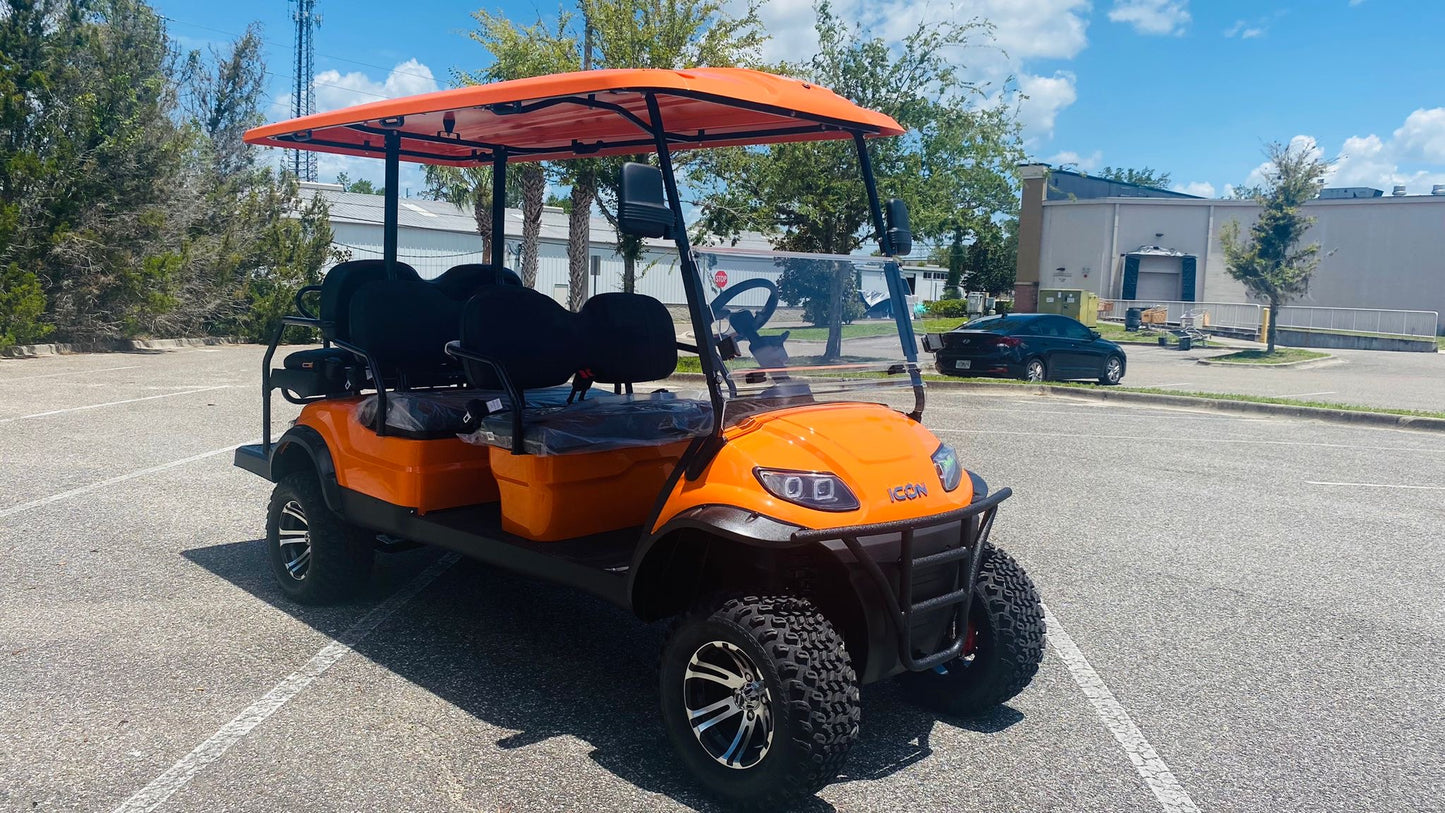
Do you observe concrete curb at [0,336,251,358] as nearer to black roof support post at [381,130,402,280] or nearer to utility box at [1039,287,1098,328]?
black roof support post at [381,130,402,280]

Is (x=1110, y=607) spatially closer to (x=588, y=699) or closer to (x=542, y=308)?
(x=588, y=699)

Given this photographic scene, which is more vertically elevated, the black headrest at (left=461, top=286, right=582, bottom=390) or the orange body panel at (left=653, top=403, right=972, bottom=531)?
the black headrest at (left=461, top=286, right=582, bottom=390)

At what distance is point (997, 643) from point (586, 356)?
2.32 metres

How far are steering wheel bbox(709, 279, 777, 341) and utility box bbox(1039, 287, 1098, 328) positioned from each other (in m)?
33.9

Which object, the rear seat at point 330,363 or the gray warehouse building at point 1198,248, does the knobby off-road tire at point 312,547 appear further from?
the gray warehouse building at point 1198,248

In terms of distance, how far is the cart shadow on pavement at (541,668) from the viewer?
3.90 metres

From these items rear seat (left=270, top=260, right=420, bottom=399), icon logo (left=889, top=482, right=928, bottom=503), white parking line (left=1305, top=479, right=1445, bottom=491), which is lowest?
white parking line (left=1305, top=479, right=1445, bottom=491)

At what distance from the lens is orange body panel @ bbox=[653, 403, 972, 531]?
354 centimetres

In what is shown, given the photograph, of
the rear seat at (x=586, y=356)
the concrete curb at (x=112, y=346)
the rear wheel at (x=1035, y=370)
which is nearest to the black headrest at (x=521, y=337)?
the rear seat at (x=586, y=356)

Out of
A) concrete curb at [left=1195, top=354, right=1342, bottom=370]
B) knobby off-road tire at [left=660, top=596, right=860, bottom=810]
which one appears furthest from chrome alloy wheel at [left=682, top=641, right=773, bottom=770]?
concrete curb at [left=1195, top=354, right=1342, bottom=370]

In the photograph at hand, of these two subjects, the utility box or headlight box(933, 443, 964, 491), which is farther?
the utility box

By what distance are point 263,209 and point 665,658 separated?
26.3m

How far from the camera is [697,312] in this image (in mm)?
3963

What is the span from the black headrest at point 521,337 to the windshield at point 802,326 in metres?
1.25
